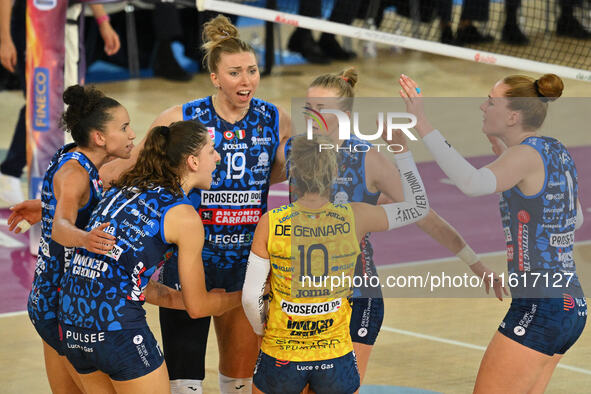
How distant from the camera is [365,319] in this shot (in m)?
5.07

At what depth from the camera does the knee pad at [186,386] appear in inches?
218

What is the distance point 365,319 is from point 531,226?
949 mm

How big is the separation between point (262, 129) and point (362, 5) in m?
10.4

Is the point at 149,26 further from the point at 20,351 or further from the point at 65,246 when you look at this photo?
the point at 65,246

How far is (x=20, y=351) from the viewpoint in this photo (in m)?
6.98

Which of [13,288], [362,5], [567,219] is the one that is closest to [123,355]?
[567,219]

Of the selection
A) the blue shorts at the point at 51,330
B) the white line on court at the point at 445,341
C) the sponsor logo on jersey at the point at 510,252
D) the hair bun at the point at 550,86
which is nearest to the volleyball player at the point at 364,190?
the sponsor logo on jersey at the point at 510,252

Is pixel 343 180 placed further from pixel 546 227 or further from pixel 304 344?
pixel 546 227

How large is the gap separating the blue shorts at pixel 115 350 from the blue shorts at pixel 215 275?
78 cm

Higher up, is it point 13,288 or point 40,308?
point 40,308

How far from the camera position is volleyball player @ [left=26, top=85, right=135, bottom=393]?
16.0 ft

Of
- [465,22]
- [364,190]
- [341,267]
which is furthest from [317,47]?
[341,267]

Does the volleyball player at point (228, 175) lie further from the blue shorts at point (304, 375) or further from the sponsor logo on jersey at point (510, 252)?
the sponsor logo on jersey at point (510, 252)

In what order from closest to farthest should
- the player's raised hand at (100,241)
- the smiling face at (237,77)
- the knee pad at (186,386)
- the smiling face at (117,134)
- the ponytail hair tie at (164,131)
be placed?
the player's raised hand at (100,241) → the ponytail hair tie at (164,131) → the smiling face at (117,134) → the smiling face at (237,77) → the knee pad at (186,386)
